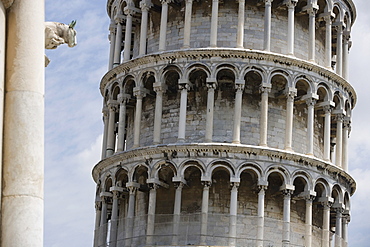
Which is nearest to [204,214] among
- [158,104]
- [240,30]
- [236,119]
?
[236,119]

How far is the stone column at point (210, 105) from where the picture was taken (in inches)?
1267

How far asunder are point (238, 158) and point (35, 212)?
2207cm

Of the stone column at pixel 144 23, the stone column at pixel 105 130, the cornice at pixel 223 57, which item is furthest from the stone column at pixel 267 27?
the stone column at pixel 105 130

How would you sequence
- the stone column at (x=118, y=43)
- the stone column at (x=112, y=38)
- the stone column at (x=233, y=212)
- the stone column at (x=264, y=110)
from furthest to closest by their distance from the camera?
the stone column at (x=112, y=38), the stone column at (x=118, y=43), the stone column at (x=264, y=110), the stone column at (x=233, y=212)

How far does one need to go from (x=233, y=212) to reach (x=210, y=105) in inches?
138

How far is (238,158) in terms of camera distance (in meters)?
31.9

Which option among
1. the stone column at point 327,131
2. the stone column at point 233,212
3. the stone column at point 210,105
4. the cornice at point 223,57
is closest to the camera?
the stone column at point 233,212

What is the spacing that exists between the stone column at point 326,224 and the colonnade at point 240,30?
4885 millimetres

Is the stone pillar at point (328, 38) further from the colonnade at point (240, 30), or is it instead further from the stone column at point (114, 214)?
the stone column at point (114, 214)

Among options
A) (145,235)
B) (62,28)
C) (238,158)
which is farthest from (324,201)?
(62,28)

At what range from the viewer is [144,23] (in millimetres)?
34531

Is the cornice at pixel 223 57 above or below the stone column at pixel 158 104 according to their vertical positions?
above

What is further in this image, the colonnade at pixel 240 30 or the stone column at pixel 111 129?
the stone column at pixel 111 129

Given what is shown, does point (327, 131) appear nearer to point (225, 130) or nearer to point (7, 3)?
point (225, 130)
